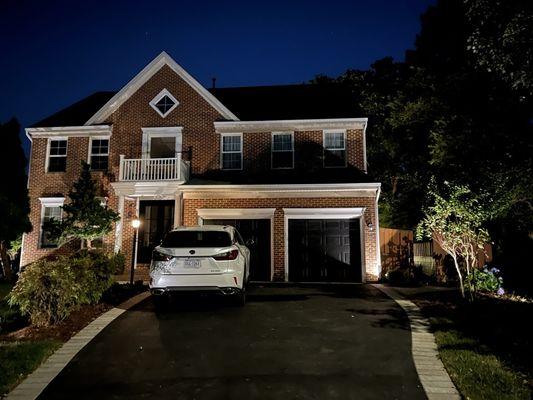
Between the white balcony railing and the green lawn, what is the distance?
10038 millimetres

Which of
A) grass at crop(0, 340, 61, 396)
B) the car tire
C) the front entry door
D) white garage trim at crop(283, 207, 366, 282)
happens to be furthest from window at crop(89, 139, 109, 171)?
grass at crop(0, 340, 61, 396)

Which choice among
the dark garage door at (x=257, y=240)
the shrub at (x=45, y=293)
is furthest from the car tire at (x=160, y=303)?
the dark garage door at (x=257, y=240)

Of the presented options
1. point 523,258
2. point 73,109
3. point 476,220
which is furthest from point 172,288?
point 73,109

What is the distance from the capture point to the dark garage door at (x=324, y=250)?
47.7 ft

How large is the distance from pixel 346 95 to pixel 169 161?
8769 millimetres

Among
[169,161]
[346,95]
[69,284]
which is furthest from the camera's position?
[346,95]

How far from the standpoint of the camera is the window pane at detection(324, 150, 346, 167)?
652 inches

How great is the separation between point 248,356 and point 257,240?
926cm

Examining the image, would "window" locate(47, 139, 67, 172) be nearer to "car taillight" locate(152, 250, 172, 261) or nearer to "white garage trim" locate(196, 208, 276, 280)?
"white garage trim" locate(196, 208, 276, 280)

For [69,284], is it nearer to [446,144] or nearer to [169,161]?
[169,161]

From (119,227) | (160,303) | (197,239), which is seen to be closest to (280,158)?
(119,227)

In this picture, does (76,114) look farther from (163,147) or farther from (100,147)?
(163,147)

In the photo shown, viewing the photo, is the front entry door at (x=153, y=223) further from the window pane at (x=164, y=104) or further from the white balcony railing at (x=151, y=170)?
the window pane at (x=164, y=104)

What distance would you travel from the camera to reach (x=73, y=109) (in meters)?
19.6
